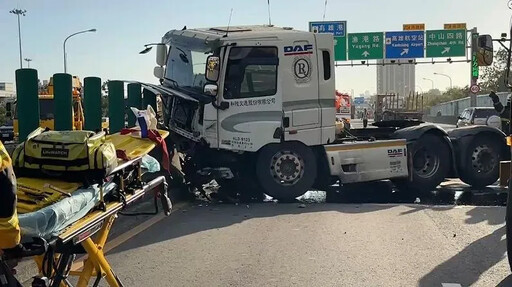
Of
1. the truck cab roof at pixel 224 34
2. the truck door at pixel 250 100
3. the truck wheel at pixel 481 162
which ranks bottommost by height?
the truck wheel at pixel 481 162

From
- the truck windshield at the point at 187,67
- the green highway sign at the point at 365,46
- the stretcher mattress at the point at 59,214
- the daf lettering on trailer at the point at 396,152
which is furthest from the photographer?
the green highway sign at the point at 365,46

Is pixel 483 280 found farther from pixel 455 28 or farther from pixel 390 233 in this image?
pixel 455 28

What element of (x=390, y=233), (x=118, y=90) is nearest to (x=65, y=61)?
(x=118, y=90)

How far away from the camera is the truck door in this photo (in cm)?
967

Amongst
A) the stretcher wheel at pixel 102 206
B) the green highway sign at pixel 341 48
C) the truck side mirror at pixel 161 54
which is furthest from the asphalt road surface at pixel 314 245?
the green highway sign at pixel 341 48

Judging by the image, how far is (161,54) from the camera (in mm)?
10797

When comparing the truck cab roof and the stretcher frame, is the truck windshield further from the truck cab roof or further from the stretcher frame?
the stretcher frame

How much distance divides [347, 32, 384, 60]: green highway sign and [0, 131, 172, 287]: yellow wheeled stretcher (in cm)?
3005

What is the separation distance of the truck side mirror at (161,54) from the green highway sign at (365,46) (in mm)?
24255

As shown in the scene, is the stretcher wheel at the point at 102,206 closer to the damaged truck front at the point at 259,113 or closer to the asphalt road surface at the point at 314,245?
the asphalt road surface at the point at 314,245

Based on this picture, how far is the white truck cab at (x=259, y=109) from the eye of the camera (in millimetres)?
9680

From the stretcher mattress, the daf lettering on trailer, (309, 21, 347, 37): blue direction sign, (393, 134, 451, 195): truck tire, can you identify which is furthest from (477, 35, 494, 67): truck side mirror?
(309, 21, 347, 37): blue direction sign

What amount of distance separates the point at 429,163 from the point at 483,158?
1.17m

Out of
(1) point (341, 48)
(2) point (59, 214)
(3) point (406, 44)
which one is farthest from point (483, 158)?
(3) point (406, 44)
